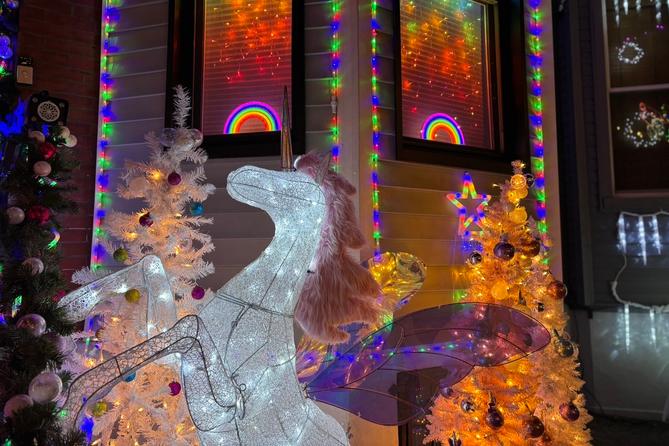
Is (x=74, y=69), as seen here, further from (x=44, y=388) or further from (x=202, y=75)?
(x=44, y=388)

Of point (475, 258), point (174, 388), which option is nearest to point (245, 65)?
point (475, 258)

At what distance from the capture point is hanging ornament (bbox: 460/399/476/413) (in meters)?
2.39

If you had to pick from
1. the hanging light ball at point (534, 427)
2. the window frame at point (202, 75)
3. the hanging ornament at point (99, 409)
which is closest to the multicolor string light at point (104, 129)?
the window frame at point (202, 75)

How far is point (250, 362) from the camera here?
1.30m

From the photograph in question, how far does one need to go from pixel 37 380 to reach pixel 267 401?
660 millimetres

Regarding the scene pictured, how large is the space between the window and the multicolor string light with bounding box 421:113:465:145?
5.54 feet

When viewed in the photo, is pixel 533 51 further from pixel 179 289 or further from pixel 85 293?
pixel 85 293

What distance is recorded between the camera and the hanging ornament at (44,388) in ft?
4.40

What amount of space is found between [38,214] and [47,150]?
8.6 inches

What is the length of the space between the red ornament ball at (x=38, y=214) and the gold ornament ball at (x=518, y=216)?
2.17m

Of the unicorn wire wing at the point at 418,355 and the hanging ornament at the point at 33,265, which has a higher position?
the hanging ornament at the point at 33,265

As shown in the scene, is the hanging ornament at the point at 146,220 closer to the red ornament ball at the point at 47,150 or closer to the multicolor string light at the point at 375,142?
the red ornament ball at the point at 47,150

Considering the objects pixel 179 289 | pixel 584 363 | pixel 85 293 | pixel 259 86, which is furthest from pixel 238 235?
pixel 584 363

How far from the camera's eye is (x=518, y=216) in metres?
2.56
